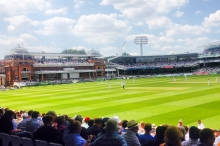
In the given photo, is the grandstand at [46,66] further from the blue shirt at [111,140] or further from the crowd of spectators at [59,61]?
the blue shirt at [111,140]

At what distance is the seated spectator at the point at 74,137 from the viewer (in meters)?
6.10

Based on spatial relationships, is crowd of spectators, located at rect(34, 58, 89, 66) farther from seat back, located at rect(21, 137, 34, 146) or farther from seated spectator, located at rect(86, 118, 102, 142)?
seat back, located at rect(21, 137, 34, 146)

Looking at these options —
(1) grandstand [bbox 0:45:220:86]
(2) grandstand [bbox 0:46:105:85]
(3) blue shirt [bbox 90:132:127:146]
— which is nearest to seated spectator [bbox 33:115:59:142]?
(3) blue shirt [bbox 90:132:127:146]

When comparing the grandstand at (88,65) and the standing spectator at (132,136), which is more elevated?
the grandstand at (88,65)

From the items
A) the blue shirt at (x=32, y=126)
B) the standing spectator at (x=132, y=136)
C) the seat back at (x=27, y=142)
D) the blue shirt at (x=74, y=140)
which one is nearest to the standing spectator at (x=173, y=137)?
the standing spectator at (x=132, y=136)

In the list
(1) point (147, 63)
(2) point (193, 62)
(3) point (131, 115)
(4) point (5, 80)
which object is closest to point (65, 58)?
(4) point (5, 80)

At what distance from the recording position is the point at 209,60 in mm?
93938

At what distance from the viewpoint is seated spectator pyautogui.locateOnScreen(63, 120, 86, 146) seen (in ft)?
20.0

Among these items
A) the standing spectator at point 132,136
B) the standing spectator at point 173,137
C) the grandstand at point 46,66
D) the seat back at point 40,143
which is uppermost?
the grandstand at point 46,66

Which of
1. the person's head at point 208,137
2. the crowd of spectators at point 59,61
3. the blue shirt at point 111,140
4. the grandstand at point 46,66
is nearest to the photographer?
the person's head at point 208,137

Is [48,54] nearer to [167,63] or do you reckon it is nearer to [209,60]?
[167,63]

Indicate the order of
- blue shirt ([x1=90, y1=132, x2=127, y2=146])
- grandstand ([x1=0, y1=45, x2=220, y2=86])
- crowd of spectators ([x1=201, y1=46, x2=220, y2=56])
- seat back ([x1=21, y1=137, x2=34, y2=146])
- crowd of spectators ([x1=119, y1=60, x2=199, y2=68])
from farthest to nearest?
crowd of spectators ([x1=119, y1=60, x2=199, y2=68]), crowd of spectators ([x1=201, y1=46, x2=220, y2=56]), grandstand ([x1=0, y1=45, x2=220, y2=86]), seat back ([x1=21, y1=137, x2=34, y2=146]), blue shirt ([x1=90, y1=132, x2=127, y2=146])

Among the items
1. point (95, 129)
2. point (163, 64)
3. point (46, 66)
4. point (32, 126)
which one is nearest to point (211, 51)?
point (163, 64)

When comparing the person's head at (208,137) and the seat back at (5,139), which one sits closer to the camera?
the person's head at (208,137)
